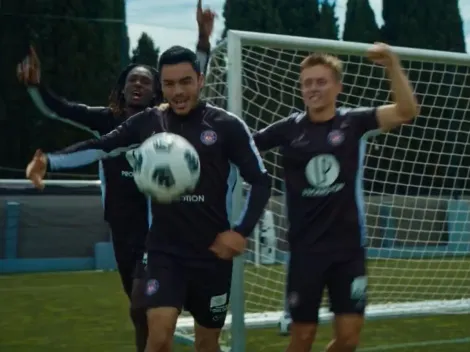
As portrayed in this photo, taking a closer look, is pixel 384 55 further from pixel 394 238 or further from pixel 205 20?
pixel 394 238

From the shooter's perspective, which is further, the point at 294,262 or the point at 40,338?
the point at 40,338

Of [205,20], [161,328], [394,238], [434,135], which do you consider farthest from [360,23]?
[161,328]

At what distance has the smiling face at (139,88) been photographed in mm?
6059

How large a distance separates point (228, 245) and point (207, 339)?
616 mm

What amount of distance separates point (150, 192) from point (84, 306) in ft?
22.5

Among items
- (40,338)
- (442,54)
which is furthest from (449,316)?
(40,338)

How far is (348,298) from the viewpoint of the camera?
5.14 meters

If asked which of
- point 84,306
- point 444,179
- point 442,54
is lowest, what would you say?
point 84,306

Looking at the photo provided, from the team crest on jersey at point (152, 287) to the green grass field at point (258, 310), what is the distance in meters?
3.03

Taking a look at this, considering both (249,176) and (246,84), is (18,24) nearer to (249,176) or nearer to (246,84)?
(246,84)

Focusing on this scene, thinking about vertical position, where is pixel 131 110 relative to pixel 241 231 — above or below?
above

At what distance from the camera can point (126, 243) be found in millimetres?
6055

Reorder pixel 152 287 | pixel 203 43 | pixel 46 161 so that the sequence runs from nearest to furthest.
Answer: pixel 152 287 < pixel 46 161 < pixel 203 43

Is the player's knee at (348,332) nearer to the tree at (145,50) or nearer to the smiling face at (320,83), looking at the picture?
the smiling face at (320,83)
